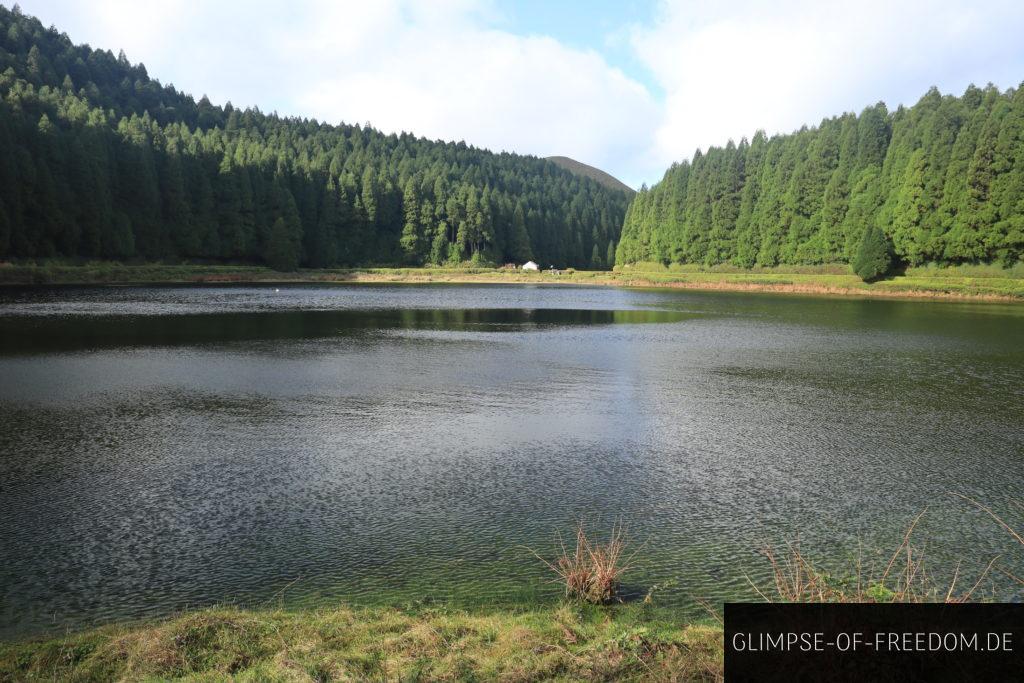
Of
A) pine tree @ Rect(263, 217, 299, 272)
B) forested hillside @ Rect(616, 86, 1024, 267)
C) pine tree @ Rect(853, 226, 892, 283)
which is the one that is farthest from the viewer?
pine tree @ Rect(263, 217, 299, 272)

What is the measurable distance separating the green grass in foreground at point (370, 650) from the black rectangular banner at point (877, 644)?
37cm

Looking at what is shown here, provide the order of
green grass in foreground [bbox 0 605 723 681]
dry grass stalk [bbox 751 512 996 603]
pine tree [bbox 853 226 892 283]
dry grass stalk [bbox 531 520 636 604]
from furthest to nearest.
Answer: pine tree [bbox 853 226 892 283], dry grass stalk [bbox 531 520 636 604], dry grass stalk [bbox 751 512 996 603], green grass in foreground [bbox 0 605 723 681]

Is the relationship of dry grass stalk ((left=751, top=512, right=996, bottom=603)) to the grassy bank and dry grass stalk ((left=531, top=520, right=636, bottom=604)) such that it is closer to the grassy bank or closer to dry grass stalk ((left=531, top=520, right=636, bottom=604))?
dry grass stalk ((left=531, top=520, right=636, bottom=604))

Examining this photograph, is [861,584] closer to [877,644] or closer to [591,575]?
[877,644]

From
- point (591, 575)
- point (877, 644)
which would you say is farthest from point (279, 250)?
point (877, 644)

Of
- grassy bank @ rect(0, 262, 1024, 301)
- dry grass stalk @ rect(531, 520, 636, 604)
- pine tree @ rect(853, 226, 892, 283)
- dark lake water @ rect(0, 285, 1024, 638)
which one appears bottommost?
dark lake water @ rect(0, 285, 1024, 638)

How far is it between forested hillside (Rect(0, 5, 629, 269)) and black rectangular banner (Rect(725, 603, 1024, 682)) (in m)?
75.0

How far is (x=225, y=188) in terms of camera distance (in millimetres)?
95750

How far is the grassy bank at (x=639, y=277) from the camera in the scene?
60.2 meters

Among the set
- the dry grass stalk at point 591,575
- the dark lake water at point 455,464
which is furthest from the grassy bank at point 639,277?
the dry grass stalk at point 591,575

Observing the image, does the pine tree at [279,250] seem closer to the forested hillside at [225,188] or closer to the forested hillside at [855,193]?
the forested hillside at [225,188]

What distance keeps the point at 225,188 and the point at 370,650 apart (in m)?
101

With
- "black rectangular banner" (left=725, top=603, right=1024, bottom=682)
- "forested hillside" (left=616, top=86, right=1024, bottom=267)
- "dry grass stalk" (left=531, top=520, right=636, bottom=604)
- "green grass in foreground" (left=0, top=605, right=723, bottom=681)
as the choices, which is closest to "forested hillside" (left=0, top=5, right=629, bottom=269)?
"forested hillside" (left=616, top=86, right=1024, bottom=267)

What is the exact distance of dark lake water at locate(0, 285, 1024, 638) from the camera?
7773 mm
